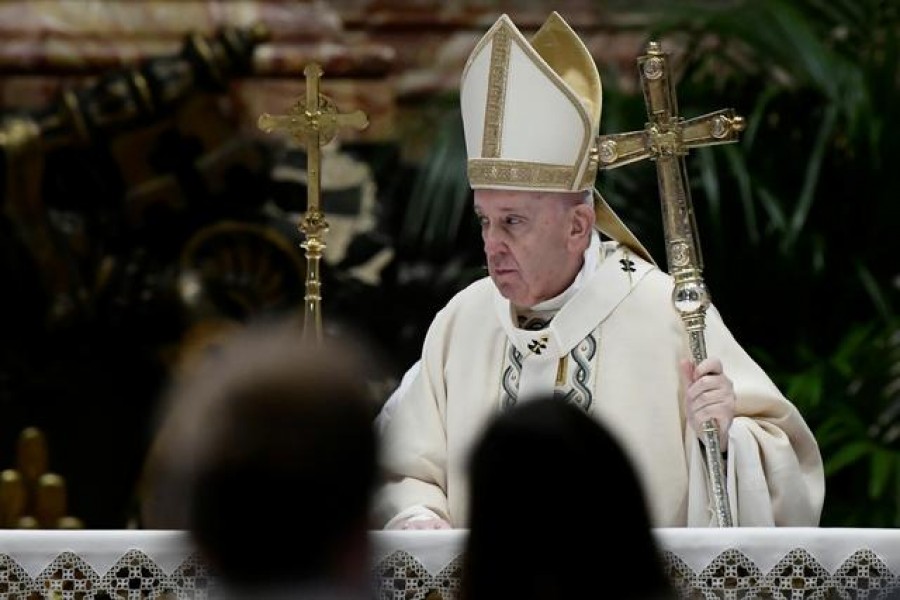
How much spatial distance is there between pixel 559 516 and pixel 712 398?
254 centimetres

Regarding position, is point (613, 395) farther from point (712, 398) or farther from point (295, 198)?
point (295, 198)

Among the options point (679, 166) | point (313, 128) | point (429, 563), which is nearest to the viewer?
point (429, 563)

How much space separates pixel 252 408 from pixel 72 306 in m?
5.81

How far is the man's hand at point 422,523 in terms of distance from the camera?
5.03 metres

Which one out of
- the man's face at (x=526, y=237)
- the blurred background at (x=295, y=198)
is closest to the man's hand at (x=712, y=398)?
the man's face at (x=526, y=237)

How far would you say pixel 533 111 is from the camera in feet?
17.7

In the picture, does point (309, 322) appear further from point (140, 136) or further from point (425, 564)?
point (140, 136)

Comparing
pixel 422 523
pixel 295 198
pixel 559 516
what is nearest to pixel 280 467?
pixel 559 516

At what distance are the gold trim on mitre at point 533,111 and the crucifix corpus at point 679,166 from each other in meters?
0.19

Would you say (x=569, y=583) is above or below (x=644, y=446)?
below

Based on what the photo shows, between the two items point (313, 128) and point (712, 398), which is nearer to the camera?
point (712, 398)

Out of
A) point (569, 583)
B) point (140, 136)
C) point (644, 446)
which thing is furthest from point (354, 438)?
point (140, 136)

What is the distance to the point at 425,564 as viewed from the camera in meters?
4.37

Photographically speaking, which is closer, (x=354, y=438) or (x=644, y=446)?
(x=354, y=438)
